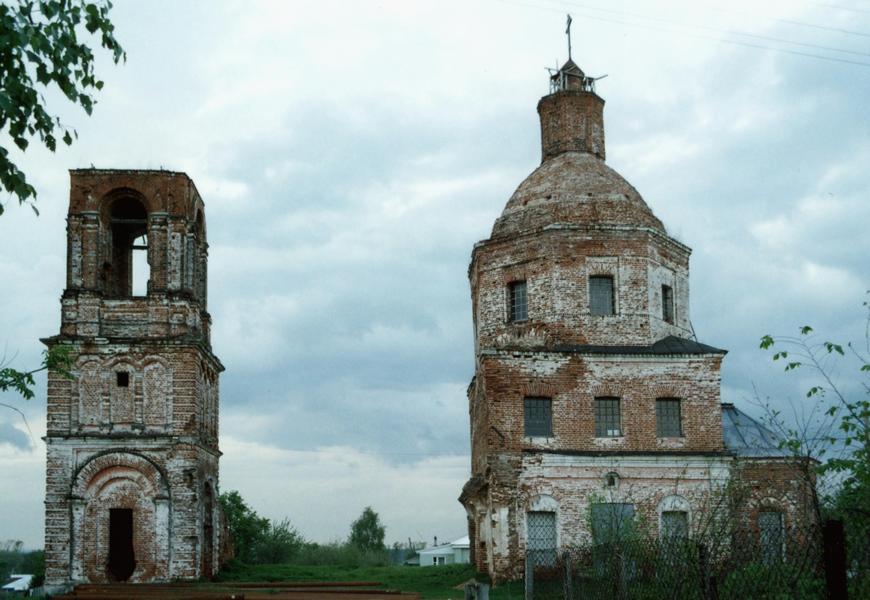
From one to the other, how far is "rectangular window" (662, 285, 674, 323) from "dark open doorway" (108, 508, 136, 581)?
52.9 ft

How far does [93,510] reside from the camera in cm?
2891

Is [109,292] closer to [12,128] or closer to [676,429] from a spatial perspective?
[676,429]

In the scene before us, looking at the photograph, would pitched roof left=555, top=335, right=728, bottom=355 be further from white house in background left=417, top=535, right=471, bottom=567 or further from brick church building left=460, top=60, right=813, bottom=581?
white house in background left=417, top=535, right=471, bottom=567

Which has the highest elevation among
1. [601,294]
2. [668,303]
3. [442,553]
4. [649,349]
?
[601,294]

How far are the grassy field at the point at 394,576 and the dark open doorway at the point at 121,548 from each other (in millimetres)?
2643

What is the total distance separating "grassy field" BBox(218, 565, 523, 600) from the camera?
26562 mm

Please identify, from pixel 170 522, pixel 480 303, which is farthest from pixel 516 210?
pixel 170 522

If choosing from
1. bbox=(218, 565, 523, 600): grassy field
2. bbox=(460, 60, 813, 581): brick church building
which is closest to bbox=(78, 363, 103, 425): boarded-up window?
bbox=(218, 565, 523, 600): grassy field

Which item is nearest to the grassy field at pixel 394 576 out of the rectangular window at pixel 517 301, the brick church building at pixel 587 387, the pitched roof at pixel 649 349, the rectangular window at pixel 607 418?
the brick church building at pixel 587 387

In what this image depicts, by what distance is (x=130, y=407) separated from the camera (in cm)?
2975

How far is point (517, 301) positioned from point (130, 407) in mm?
11305

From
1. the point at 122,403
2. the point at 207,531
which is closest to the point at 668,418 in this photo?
the point at 207,531

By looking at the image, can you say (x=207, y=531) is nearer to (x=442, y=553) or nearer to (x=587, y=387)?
(x=587, y=387)

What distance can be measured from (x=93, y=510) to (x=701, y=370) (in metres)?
16.9
